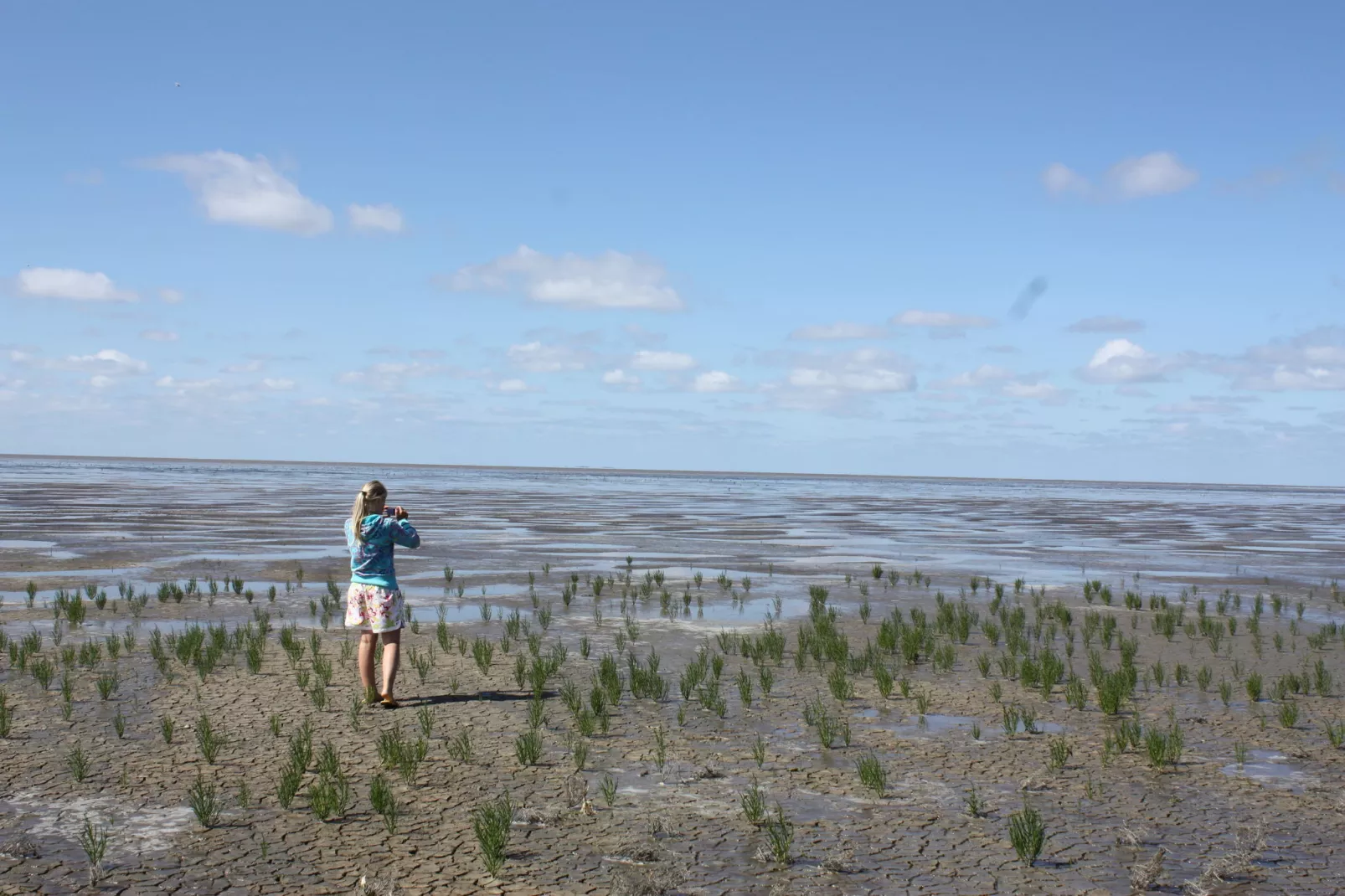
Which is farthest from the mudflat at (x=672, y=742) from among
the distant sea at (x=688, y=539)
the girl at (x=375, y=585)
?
the distant sea at (x=688, y=539)

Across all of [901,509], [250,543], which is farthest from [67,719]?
[901,509]

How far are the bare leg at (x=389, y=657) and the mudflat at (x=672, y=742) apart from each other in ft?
0.87

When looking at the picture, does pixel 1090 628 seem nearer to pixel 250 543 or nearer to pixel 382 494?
pixel 382 494

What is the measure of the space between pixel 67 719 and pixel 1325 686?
12.3 m

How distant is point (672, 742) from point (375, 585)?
3.20 meters

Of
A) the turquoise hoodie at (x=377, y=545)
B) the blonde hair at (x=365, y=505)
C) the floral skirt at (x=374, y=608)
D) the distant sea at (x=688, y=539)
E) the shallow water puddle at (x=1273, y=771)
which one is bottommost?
the distant sea at (x=688, y=539)

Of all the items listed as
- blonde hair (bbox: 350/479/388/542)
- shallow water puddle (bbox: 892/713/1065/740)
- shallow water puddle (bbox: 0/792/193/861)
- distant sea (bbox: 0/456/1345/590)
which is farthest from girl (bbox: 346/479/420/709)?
distant sea (bbox: 0/456/1345/590)

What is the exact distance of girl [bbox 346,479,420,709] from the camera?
9430 millimetres

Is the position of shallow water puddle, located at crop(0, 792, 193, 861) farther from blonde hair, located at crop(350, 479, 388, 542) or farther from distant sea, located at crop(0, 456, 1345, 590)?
distant sea, located at crop(0, 456, 1345, 590)

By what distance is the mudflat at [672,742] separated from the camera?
586cm

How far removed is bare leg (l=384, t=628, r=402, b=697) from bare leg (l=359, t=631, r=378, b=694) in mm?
122

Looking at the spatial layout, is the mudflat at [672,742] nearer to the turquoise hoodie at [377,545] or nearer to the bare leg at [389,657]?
the bare leg at [389,657]

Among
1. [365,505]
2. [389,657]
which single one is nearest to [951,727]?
[389,657]

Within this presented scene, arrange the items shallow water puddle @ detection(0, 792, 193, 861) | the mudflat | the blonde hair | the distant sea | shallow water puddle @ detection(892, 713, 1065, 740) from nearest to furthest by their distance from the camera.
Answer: the mudflat < shallow water puddle @ detection(0, 792, 193, 861) < shallow water puddle @ detection(892, 713, 1065, 740) < the blonde hair < the distant sea
